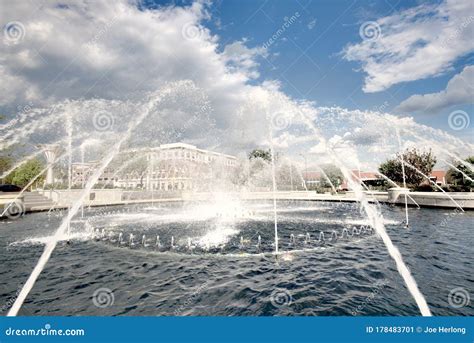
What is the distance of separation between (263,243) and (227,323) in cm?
811

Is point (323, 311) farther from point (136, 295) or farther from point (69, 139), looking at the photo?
point (69, 139)

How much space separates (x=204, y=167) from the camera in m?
56.7

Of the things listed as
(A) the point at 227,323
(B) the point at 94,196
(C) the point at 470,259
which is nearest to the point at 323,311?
(A) the point at 227,323
